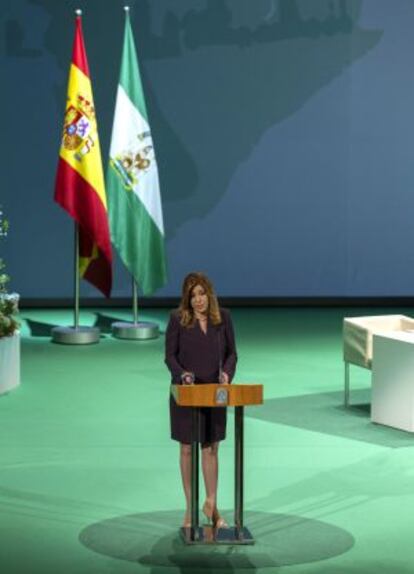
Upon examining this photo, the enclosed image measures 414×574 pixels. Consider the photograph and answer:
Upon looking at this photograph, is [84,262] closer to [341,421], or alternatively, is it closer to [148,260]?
[148,260]

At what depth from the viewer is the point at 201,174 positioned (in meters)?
16.2

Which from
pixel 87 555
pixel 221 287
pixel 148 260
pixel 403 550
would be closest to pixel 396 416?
pixel 403 550

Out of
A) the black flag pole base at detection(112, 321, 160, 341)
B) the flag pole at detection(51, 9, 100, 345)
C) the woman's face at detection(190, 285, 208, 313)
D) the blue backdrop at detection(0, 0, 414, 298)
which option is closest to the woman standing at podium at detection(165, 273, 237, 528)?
the woman's face at detection(190, 285, 208, 313)

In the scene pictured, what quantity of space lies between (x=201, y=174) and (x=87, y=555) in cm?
964

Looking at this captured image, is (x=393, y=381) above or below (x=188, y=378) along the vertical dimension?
below

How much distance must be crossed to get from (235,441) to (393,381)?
3.02 metres

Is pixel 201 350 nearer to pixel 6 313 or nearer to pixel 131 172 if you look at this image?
pixel 6 313

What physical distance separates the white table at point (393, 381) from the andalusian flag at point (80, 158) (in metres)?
4.44

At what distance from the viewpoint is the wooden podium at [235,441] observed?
21.8 feet

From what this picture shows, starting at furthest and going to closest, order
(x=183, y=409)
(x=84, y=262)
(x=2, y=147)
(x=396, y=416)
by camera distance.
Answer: (x=2, y=147), (x=84, y=262), (x=396, y=416), (x=183, y=409)

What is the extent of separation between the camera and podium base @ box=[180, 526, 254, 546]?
7.09 meters

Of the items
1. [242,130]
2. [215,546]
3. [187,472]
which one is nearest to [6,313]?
[187,472]

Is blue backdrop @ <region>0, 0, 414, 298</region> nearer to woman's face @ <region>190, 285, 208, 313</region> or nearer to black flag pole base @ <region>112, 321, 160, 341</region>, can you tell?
black flag pole base @ <region>112, 321, 160, 341</region>

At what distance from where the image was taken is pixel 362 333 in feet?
34.4
